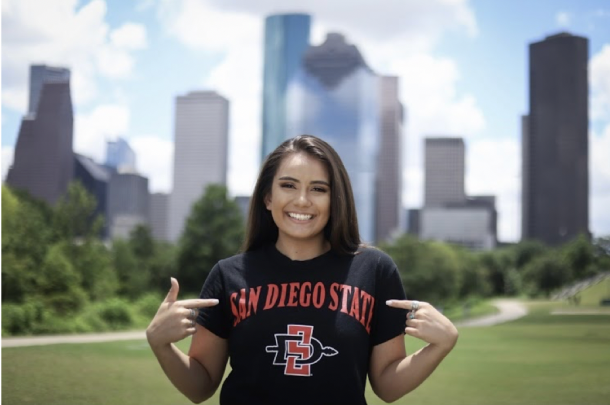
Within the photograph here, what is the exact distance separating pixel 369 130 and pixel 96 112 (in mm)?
10347

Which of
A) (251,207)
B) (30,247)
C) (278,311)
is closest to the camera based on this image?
(278,311)

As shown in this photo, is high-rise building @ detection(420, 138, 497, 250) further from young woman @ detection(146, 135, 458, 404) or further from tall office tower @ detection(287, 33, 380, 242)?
young woman @ detection(146, 135, 458, 404)

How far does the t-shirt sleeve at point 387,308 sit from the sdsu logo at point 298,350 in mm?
118

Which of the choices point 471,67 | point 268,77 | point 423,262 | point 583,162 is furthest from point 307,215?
point 423,262

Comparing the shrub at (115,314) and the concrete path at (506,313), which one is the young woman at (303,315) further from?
the shrub at (115,314)

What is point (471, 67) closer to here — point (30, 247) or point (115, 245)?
point (30, 247)

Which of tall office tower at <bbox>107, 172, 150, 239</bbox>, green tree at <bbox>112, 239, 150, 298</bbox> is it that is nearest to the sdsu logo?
green tree at <bbox>112, 239, 150, 298</bbox>

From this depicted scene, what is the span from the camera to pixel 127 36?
8258 mm

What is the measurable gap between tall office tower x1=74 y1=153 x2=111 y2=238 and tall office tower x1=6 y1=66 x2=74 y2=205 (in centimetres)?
95

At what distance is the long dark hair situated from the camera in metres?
1.26

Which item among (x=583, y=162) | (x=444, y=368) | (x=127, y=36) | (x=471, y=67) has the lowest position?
(x=444, y=368)

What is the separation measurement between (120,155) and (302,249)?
1359 cm

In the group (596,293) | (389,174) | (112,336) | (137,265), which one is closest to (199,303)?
(596,293)

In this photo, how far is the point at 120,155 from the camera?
1420cm
